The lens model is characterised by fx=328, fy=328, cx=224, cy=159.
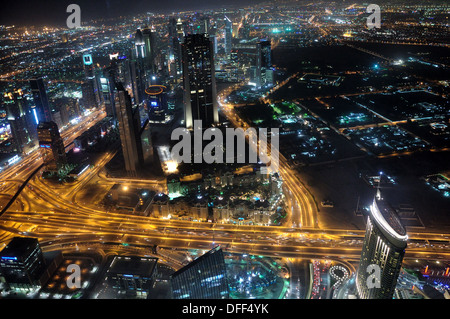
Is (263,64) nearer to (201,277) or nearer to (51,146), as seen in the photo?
(51,146)

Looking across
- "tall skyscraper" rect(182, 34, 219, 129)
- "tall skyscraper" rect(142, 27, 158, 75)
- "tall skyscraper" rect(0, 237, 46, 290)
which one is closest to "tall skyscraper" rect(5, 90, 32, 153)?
"tall skyscraper" rect(182, 34, 219, 129)

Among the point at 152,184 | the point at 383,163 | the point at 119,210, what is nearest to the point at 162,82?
the point at 152,184

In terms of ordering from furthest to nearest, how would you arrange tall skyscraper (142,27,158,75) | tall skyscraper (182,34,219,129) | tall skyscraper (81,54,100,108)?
tall skyscraper (142,27,158,75)
tall skyscraper (81,54,100,108)
tall skyscraper (182,34,219,129)

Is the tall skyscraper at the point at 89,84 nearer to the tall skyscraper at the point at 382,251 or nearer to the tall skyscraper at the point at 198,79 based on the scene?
the tall skyscraper at the point at 198,79

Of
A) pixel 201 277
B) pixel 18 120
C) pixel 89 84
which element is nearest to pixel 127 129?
pixel 18 120

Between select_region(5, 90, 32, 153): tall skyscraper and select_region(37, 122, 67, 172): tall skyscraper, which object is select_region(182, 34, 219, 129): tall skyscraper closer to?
select_region(37, 122, 67, 172): tall skyscraper
